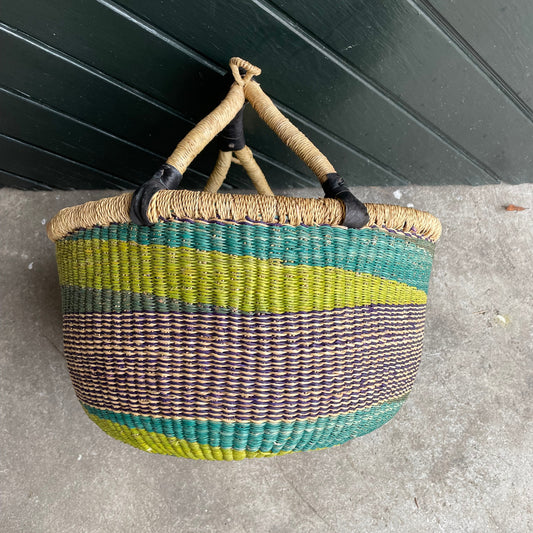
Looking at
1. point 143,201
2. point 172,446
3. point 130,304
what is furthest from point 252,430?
point 143,201

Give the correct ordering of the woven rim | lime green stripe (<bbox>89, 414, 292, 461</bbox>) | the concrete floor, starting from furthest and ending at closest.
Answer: the concrete floor
lime green stripe (<bbox>89, 414, 292, 461</bbox>)
the woven rim

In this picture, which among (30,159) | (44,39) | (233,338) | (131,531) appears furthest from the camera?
(131,531)

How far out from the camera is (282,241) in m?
0.62

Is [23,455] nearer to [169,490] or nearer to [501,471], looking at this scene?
[169,490]

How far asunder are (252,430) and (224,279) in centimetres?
23

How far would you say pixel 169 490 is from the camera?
4.16 ft

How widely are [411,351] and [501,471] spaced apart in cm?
75

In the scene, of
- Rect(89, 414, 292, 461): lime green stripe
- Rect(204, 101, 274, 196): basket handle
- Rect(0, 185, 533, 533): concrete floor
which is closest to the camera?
Rect(89, 414, 292, 461): lime green stripe

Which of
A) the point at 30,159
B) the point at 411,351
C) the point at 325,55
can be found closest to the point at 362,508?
the point at 411,351

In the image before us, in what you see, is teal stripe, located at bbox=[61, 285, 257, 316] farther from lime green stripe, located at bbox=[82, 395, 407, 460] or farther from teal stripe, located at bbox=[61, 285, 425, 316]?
lime green stripe, located at bbox=[82, 395, 407, 460]

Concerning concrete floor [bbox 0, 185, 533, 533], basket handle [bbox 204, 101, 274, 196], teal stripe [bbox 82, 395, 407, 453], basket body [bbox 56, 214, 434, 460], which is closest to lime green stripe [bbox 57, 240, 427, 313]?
basket body [bbox 56, 214, 434, 460]

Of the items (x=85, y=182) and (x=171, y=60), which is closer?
(x=171, y=60)

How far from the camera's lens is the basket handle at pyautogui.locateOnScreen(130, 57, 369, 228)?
2.05ft

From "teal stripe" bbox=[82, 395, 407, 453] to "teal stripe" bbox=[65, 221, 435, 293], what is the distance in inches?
9.2
